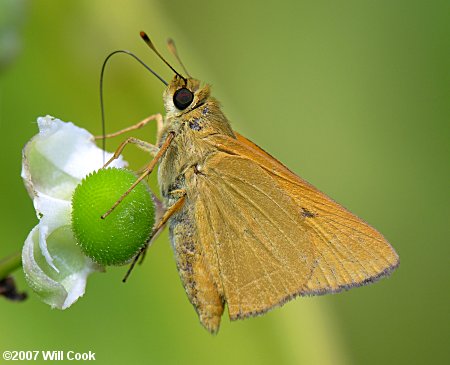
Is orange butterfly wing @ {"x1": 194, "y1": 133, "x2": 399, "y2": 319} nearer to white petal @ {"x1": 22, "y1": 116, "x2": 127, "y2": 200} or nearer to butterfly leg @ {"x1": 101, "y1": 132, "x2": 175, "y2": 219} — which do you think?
butterfly leg @ {"x1": 101, "y1": 132, "x2": 175, "y2": 219}

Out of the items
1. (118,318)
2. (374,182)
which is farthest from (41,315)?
(374,182)

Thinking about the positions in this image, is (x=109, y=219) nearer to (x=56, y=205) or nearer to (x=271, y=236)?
(x=56, y=205)

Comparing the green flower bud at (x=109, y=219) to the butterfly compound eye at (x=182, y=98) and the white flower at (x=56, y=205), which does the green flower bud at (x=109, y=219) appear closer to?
the white flower at (x=56, y=205)

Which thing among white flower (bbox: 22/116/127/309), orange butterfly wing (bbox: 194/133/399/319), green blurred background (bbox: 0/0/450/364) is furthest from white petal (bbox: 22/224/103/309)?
green blurred background (bbox: 0/0/450/364)

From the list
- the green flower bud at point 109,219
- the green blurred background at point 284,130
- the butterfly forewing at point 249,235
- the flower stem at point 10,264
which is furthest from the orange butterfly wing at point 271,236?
the green blurred background at point 284,130

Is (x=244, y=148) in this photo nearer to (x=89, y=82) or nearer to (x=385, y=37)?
(x=89, y=82)
